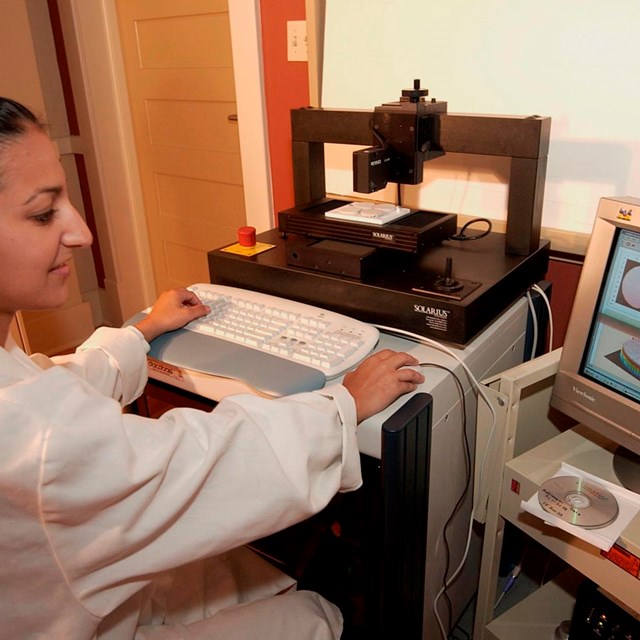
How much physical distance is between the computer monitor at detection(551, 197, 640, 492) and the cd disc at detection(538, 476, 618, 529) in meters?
0.07

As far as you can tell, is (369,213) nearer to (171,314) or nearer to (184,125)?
(171,314)

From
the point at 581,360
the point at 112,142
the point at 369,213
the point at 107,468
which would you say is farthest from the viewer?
the point at 112,142

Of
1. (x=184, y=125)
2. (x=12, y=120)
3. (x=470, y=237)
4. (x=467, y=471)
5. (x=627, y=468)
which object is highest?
(x=12, y=120)

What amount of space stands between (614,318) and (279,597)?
614 mm

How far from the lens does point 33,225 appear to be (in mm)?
732

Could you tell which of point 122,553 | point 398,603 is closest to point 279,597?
point 398,603

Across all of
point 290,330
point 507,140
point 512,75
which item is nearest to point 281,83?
point 512,75

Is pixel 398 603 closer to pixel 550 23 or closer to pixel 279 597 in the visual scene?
pixel 279 597

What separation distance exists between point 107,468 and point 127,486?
0.09 feet

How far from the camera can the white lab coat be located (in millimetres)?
635

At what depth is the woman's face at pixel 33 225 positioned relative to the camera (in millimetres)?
704

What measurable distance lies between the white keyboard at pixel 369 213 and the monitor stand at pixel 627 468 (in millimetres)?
550

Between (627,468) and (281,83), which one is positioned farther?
(281,83)

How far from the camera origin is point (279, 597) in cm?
92
